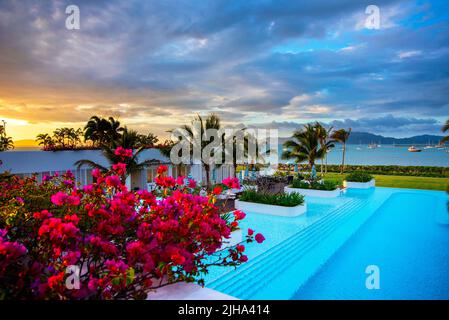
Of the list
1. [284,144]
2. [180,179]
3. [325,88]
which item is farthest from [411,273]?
[325,88]

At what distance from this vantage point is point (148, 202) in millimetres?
2920

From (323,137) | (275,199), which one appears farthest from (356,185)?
(275,199)

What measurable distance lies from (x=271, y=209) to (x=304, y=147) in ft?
42.8

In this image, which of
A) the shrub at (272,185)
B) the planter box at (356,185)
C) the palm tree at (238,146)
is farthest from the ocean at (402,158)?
the shrub at (272,185)

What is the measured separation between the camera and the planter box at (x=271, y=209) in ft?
36.1

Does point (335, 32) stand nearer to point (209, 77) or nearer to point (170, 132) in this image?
point (209, 77)

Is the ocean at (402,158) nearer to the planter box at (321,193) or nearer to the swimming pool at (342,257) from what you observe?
the planter box at (321,193)

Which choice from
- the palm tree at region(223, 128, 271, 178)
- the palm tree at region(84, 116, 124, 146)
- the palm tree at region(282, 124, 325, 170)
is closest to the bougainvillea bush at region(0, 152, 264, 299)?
the palm tree at region(223, 128, 271, 178)

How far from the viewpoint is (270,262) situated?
22.7 feet

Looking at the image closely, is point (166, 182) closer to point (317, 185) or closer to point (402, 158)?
point (317, 185)

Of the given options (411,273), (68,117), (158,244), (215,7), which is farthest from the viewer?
(68,117)

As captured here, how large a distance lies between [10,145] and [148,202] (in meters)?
12.1

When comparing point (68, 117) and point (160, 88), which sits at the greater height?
point (160, 88)

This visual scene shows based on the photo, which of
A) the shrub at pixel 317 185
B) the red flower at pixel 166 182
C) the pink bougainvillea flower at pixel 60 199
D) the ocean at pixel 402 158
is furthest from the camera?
the ocean at pixel 402 158
